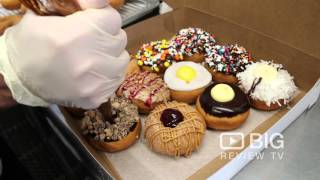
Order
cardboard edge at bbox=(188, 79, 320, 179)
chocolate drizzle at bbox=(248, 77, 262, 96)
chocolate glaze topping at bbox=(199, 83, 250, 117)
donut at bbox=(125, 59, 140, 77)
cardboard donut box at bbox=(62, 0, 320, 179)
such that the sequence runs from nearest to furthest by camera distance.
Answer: cardboard edge at bbox=(188, 79, 320, 179) → cardboard donut box at bbox=(62, 0, 320, 179) → chocolate glaze topping at bbox=(199, 83, 250, 117) → chocolate drizzle at bbox=(248, 77, 262, 96) → donut at bbox=(125, 59, 140, 77)

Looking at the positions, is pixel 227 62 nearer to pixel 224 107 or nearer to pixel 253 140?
pixel 224 107

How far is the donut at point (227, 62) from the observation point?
1.32 metres

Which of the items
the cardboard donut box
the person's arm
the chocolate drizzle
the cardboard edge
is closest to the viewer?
the person's arm

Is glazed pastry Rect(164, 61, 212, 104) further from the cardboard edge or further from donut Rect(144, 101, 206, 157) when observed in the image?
the cardboard edge

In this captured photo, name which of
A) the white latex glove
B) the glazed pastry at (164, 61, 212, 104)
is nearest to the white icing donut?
the glazed pastry at (164, 61, 212, 104)

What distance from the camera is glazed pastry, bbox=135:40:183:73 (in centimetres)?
137

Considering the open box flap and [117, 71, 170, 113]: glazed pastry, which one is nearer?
the open box flap

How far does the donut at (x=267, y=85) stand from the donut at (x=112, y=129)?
0.49 m

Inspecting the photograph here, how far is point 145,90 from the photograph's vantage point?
1.22 metres

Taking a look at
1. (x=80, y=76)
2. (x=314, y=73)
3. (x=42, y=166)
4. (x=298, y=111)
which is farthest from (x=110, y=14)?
(x=314, y=73)

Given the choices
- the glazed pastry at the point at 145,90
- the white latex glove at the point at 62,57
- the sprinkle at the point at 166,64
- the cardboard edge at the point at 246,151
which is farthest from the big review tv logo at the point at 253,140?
the white latex glove at the point at 62,57

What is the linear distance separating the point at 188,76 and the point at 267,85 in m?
0.32

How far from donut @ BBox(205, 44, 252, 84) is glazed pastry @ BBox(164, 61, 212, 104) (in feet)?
0.18

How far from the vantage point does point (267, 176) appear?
920mm
